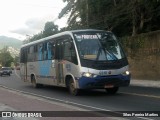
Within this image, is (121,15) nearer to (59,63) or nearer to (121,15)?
(121,15)

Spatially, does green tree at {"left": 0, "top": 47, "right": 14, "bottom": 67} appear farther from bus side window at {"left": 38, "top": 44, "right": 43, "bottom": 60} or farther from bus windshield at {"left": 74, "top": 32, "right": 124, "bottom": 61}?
bus windshield at {"left": 74, "top": 32, "right": 124, "bottom": 61}

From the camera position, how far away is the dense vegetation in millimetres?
33594

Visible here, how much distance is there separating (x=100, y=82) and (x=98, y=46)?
169cm

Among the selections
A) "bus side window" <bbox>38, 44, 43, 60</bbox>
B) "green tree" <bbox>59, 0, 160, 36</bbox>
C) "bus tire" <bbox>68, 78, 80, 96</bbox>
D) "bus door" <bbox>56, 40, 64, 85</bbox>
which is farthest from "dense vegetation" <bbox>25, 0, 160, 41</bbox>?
"bus tire" <bbox>68, 78, 80, 96</bbox>

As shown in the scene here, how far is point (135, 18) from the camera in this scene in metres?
34.7

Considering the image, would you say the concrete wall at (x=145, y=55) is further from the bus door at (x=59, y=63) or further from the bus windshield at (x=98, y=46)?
the bus windshield at (x=98, y=46)

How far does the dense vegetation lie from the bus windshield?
46.8 ft

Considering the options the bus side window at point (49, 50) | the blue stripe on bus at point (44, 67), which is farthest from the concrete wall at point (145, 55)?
the bus side window at point (49, 50)

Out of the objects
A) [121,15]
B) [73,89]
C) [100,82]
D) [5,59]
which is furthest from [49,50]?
[5,59]

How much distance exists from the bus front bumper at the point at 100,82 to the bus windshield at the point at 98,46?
842 mm

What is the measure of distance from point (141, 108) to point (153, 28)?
24.0 meters

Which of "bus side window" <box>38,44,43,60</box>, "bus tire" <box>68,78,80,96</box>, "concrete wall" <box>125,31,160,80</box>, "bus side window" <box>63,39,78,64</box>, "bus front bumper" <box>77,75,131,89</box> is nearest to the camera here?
"bus front bumper" <box>77,75,131,89</box>

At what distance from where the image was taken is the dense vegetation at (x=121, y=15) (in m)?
33.6

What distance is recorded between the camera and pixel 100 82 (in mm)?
17047
